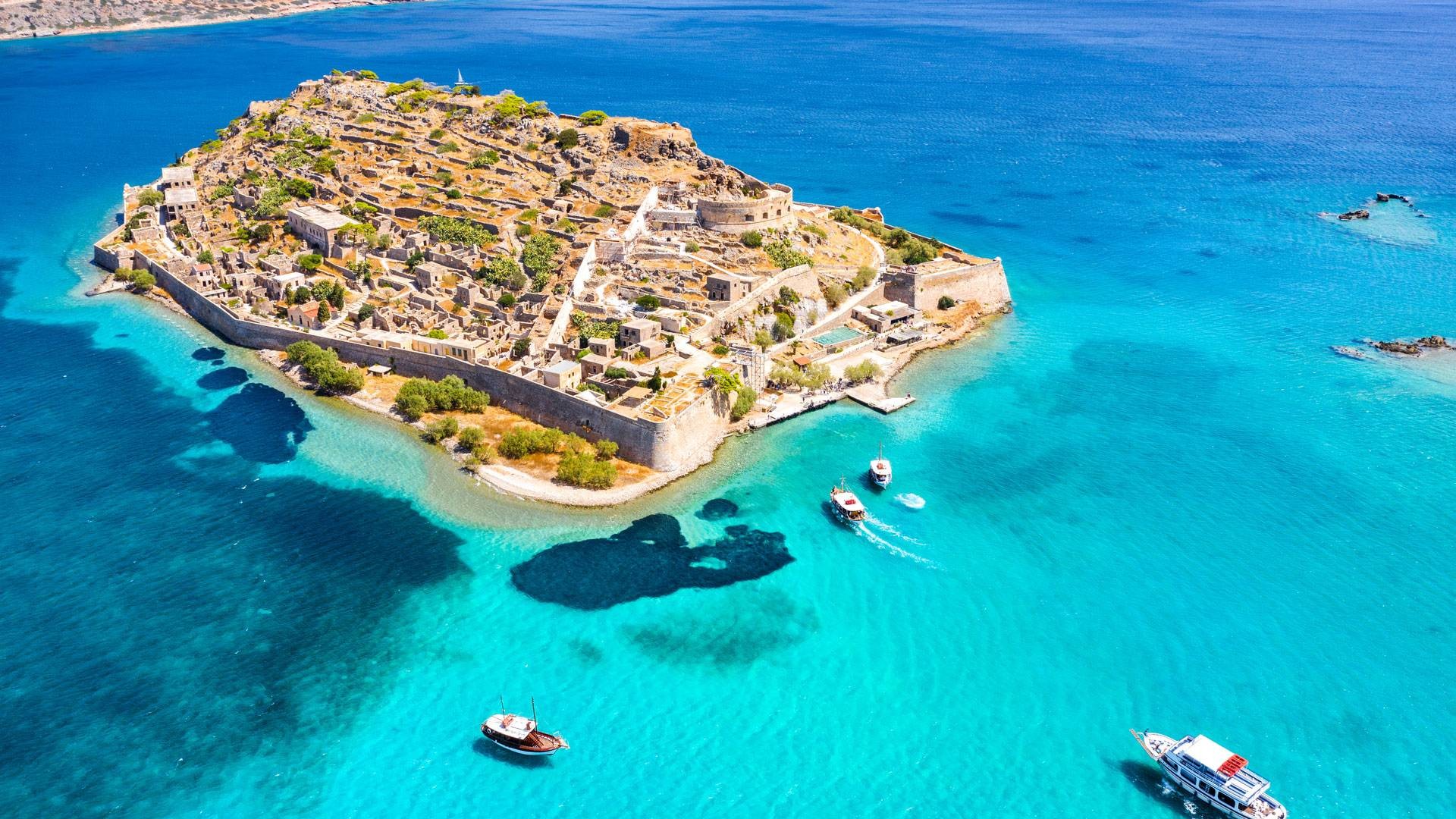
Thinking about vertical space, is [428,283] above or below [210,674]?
above

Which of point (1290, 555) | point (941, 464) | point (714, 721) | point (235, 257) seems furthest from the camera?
point (235, 257)

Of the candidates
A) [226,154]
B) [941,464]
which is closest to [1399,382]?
[941,464]

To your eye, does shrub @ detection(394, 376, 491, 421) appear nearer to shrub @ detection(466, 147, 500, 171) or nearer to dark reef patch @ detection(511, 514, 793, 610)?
dark reef patch @ detection(511, 514, 793, 610)

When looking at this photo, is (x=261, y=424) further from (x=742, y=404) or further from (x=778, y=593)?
(x=778, y=593)

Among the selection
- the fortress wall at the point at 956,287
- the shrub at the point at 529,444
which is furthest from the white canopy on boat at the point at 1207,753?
the fortress wall at the point at 956,287

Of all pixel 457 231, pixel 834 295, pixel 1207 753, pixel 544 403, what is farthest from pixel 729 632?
pixel 457 231

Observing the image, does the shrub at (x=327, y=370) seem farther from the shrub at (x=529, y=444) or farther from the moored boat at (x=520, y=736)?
the moored boat at (x=520, y=736)

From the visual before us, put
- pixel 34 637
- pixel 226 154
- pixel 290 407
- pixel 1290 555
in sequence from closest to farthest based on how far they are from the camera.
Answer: pixel 34 637 → pixel 1290 555 → pixel 290 407 → pixel 226 154

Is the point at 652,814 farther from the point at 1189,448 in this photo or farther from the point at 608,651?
the point at 1189,448
